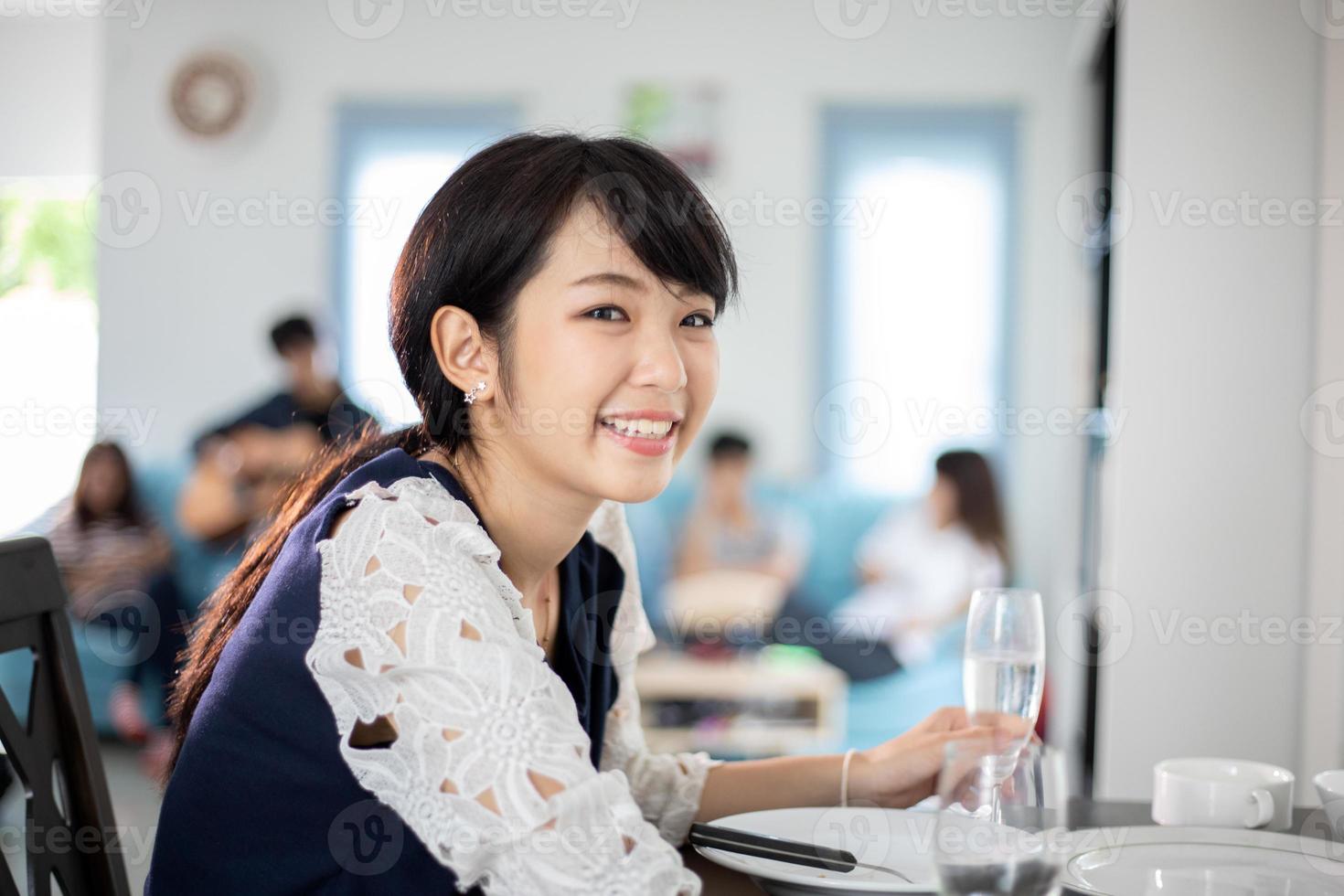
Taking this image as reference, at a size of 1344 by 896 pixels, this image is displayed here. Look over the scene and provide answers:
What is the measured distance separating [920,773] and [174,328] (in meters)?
4.44

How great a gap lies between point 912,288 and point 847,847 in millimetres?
3925

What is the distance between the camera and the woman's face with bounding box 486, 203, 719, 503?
1.06 metres

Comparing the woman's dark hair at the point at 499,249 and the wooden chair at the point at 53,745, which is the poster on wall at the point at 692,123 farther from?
the wooden chair at the point at 53,745

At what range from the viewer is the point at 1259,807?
106 cm

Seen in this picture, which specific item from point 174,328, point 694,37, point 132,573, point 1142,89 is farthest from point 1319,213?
point 174,328

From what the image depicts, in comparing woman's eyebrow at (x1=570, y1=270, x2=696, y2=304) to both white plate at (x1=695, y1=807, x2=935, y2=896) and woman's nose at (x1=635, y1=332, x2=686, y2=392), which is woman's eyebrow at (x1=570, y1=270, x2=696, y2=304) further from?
white plate at (x1=695, y1=807, x2=935, y2=896)

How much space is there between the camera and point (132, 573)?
423 centimetres

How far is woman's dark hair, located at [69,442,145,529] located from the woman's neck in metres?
3.56

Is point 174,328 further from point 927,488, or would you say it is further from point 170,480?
point 927,488

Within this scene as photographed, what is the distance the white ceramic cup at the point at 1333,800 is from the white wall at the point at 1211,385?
4.72ft

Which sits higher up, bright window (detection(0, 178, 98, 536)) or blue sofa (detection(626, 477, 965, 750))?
bright window (detection(0, 178, 98, 536))

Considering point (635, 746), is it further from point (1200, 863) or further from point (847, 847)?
point (1200, 863)

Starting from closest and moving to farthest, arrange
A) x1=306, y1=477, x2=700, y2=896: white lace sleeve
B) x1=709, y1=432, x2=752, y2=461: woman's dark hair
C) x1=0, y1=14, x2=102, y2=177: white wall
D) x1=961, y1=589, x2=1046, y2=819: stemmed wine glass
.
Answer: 1. x1=306, y1=477, x2=700, y2=896: white lace sleeve
2. x1=961, y1=589, x2=1046, y2=819: stemmed wine glass
3. x1=709, y1=432, x2=752, y2=461: woman's dark hair
4. x1=0, y1=14, x2=102, y2=177: white wall

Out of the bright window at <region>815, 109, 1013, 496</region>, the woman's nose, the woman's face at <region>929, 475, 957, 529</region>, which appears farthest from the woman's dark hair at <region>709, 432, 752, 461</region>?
the woman's nose
